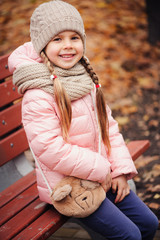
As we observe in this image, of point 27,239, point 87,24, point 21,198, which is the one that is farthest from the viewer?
point 87,24

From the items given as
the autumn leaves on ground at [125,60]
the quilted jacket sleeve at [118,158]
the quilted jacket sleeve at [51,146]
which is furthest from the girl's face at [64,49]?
the autumn leaves on ground at [125,60]

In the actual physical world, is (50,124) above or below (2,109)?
above

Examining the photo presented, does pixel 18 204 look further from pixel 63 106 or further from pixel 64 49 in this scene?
pixel 64 49

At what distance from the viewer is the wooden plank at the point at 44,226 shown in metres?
2.10

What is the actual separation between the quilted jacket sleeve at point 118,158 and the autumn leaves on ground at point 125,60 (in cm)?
78

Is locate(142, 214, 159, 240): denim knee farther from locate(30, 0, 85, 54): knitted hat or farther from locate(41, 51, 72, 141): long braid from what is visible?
locate(30, 0, 85, 54): knitted hat

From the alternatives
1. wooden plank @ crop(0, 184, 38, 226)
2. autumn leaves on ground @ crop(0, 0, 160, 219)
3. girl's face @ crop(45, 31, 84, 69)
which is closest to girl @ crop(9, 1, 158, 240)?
girl's face @ crop(45, 31, 84, 69)

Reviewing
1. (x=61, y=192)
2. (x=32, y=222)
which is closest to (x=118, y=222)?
(x=61, y=192)

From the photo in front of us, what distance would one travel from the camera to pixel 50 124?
2.15 m

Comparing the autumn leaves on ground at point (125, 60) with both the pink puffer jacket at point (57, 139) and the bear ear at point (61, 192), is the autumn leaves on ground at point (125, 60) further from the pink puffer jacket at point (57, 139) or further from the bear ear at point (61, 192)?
the bear ear at point (61, 192)

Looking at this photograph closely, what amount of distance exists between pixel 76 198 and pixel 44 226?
0.82 ft

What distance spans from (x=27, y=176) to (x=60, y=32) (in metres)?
1.19

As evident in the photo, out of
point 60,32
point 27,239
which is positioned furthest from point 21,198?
point 60,32

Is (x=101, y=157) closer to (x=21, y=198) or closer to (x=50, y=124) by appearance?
(x=50, y=124)
